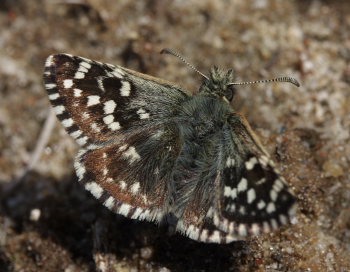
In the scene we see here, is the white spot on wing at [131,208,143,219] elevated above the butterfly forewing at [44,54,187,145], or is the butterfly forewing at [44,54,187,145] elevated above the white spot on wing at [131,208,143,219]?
the butterfly forewing at [44,54,187,145]

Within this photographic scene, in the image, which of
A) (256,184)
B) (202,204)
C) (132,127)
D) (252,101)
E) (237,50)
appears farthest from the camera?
(237,50)

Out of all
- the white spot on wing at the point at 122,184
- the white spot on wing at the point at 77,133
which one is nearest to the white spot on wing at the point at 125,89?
the white spot on wing at the point at 77,133

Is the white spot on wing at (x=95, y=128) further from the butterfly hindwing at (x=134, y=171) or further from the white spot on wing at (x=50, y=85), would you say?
the white spot on wing at (x=50, y=85)

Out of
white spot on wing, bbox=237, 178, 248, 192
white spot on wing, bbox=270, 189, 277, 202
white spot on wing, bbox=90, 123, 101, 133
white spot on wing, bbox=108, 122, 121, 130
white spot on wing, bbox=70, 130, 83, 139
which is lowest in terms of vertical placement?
white spot on wing, bbox=270, 189, 277, 202

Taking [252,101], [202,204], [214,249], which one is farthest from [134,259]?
[252,101]

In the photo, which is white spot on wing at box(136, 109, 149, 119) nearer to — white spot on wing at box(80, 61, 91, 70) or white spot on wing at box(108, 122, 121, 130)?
white spot on wing at box(108, 122, 121, 130)

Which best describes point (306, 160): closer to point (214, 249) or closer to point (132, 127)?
point (214, 249)

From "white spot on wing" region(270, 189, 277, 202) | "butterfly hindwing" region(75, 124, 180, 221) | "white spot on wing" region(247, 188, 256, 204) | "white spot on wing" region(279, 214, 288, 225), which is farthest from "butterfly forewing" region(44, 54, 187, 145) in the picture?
"white spot on wing" region(279, 214, 288, 225)
